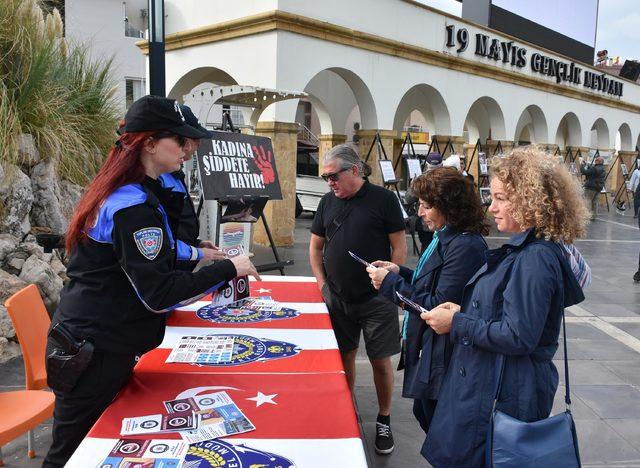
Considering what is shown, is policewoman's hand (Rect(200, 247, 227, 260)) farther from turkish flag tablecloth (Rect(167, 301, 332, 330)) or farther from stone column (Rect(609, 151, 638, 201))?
stone column (Rect(609, 151, 638, 201))

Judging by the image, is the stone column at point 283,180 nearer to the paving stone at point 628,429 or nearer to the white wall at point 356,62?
the white wall at point 356,62

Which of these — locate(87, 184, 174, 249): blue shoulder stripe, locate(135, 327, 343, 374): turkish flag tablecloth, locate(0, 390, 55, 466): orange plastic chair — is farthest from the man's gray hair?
locate(0, 390, 55, 466): orange plastic chair

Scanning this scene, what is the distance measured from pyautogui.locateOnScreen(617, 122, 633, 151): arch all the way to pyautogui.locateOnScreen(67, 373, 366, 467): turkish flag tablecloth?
2785 cm

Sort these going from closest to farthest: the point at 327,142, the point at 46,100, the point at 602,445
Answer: the point at 602,445 → the point at 46,100 → the point at 327,142

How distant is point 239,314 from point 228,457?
1.53m

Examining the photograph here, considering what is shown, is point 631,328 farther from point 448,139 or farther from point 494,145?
point 494,145

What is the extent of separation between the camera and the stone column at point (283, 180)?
10.2 metres

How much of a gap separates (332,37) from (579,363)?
8002mm

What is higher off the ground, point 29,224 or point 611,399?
point 29,224

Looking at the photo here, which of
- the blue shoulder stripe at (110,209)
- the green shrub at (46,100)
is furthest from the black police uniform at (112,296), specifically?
the green shrub at (46,100)

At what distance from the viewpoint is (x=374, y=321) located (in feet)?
11.2

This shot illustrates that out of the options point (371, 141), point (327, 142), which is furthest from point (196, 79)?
point (371, 141)

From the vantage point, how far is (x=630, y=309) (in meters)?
7.14

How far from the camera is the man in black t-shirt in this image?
338 cm
